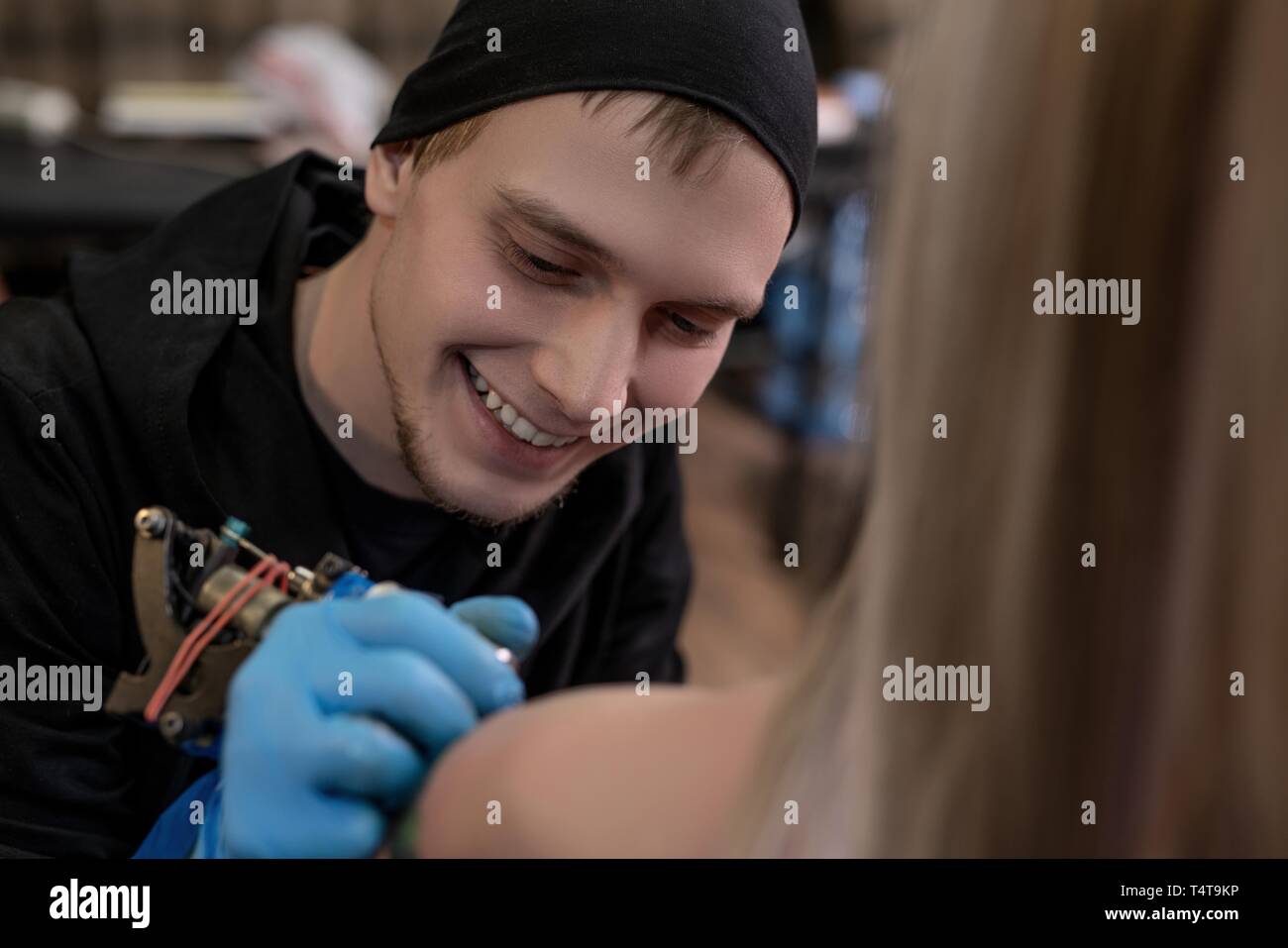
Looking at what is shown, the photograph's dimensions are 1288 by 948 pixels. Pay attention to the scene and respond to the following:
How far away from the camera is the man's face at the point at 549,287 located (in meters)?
0.72

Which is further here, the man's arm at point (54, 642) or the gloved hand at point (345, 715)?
the man's arm at point (54, 642)

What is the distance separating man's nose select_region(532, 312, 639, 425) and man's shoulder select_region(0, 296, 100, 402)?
0.28 m

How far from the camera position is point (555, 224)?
725 mm

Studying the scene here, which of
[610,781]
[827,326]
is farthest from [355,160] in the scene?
[610,781]

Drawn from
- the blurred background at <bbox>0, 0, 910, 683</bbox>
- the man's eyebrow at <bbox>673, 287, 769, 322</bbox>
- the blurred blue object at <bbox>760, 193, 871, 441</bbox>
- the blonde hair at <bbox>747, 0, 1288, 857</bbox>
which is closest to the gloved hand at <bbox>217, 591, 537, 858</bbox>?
the blonde hair at <bbox>747, 0, 1288, 857</bbox>

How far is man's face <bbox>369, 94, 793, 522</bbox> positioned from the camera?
28.3 inches

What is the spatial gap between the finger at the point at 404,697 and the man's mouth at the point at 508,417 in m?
0.24

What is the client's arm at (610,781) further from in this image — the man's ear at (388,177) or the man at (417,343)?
the man's ear at (388,177)

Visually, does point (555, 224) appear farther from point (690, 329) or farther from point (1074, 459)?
point (1074, 459)

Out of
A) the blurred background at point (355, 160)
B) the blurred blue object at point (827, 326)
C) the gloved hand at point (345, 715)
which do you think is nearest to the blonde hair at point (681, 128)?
the gloved hand at point (345, 715)

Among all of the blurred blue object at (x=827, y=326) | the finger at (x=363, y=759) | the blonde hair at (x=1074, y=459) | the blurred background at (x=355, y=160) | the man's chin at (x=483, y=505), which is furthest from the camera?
the blurred blue object at (x=827, y=326)

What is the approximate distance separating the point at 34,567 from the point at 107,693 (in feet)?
0.27

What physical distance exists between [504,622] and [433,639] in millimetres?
68
